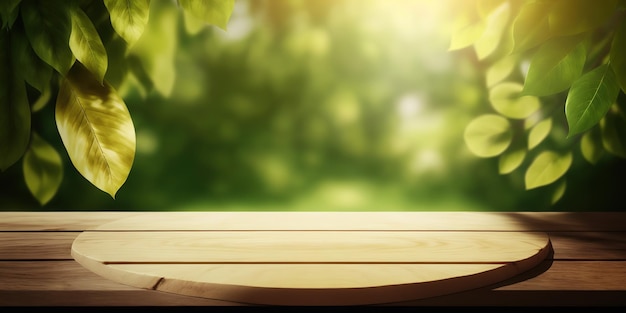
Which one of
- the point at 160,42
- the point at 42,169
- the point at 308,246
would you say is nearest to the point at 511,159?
the point at 308,246

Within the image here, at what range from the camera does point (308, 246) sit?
99 cm

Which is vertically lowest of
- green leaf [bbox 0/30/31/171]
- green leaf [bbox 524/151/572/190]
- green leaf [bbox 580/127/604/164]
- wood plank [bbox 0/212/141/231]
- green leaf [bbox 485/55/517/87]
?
wood plank [bbox 0/212/141/231]

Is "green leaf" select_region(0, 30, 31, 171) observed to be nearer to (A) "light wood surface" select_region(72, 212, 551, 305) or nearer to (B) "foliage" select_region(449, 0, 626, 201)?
(A) "light wood surface" select_region(72, 212, 551, 305)

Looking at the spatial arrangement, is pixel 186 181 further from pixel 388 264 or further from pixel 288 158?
pixel 388 264

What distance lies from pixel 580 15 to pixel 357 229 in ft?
2.26

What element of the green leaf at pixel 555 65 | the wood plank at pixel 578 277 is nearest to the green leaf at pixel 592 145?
the green leaf at pixel 555 65

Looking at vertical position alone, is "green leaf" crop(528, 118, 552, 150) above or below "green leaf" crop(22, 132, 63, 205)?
above

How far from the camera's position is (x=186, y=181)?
58.9 inches

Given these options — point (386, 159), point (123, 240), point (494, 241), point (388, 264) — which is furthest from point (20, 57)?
point (494, 241)

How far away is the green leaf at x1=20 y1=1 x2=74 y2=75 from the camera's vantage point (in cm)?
132

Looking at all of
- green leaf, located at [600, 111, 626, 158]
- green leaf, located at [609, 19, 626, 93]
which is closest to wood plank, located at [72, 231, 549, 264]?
green leaf, located at [609, 19, 626, 93]

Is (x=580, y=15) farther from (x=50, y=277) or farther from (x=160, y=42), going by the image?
(x=50, y=277)

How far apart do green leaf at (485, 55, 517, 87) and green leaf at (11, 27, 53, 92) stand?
111 cm

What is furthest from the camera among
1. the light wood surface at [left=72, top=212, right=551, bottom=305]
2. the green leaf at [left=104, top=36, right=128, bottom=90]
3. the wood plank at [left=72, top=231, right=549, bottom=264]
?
the green leaf at [left=104, top=36, right=128, bottom=90]
